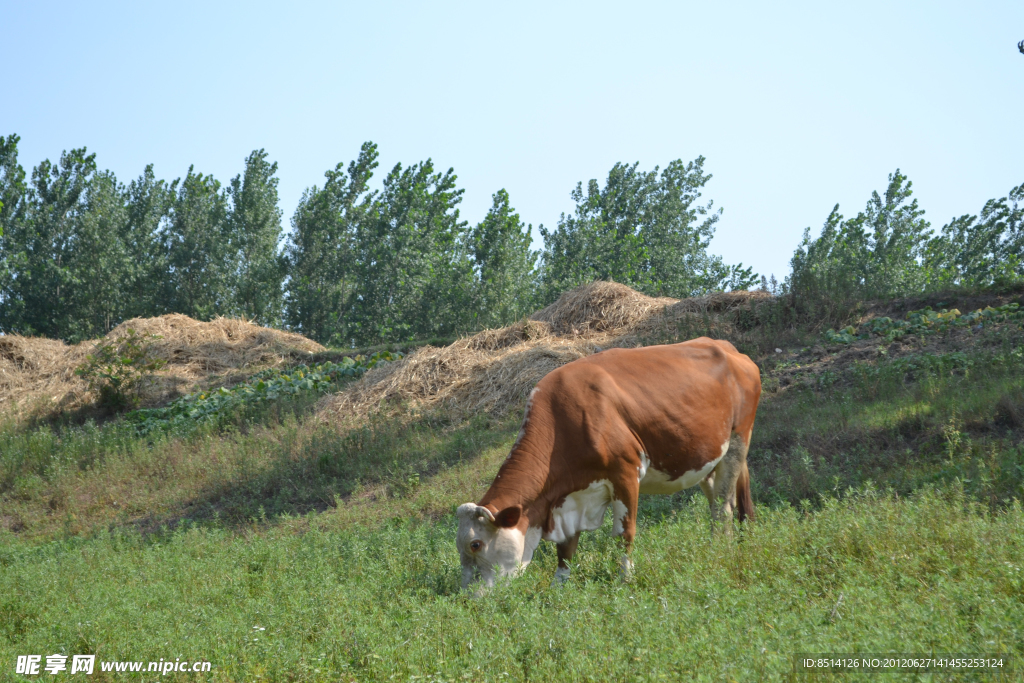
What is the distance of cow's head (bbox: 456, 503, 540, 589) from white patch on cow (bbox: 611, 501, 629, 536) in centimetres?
93

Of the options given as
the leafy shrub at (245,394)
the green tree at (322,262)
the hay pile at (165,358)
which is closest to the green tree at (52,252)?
the green tree at (322,262)

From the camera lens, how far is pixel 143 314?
40.5 m

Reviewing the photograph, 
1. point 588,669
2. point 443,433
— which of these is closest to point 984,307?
point 443,433

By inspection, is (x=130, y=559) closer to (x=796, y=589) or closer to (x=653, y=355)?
(x=653, y=355)

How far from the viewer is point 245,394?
1609 centimetres

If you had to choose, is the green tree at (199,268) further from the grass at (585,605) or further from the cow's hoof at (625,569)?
the cow's hoof at (625,569)

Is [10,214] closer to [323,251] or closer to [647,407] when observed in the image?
[323,251]

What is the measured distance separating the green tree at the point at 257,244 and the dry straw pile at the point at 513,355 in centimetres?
2889

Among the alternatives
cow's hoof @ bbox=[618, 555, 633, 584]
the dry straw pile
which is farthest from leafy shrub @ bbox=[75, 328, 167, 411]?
cow's hoof @ bbox=[618, 555, 633, 584]

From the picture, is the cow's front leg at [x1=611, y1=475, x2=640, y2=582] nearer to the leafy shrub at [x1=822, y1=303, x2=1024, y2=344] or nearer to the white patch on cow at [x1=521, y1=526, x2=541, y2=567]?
the white patch on cow at [x1=521, y1=526, x2=541, y2=567]

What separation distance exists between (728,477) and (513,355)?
7.20 m

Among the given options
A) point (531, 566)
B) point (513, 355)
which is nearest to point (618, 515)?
point (531, 566)

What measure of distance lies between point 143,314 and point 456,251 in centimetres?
1676

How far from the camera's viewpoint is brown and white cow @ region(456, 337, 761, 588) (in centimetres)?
583
